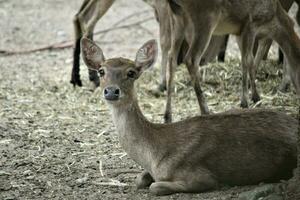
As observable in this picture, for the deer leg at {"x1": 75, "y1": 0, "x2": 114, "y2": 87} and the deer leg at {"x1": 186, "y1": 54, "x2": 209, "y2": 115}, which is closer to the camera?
the deer leg at {"x1": 186, "y1": 54, "x2": 209, "y2": 115}

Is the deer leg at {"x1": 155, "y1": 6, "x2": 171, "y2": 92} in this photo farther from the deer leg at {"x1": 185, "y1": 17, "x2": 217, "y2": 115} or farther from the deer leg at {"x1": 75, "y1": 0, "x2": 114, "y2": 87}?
the deer leg at {"x1": 185, "y1": 17, "x2": 217, "y2": 115}

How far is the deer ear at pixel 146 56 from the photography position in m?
6.45

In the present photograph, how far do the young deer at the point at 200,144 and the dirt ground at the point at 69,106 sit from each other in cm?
13

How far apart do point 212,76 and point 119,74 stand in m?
4.45

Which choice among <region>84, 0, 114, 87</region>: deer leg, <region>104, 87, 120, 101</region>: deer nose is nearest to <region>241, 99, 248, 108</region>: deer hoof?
<region>84, 0, 114, 87</region>: deer leg

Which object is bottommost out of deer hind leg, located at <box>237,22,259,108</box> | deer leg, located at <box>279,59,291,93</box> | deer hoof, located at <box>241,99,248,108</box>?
deer hoof, located at <box>241,99,248,108</box>

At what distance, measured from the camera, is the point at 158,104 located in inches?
384

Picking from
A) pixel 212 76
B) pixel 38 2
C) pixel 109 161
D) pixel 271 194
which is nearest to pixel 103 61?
pixel 109 161

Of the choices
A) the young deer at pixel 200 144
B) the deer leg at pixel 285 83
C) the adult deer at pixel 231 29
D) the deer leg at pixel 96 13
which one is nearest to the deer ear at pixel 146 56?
the young deer at pixel 200 144

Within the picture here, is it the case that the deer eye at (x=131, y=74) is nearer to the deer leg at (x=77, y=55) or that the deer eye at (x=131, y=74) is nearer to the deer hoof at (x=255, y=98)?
the deer hoof at (x=255, y=98)

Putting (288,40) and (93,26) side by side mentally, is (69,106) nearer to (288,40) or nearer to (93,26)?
(93,26)

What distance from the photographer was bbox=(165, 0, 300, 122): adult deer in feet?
27.0

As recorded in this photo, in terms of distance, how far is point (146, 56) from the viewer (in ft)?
21.4

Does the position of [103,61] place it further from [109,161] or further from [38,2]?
[38,2]
